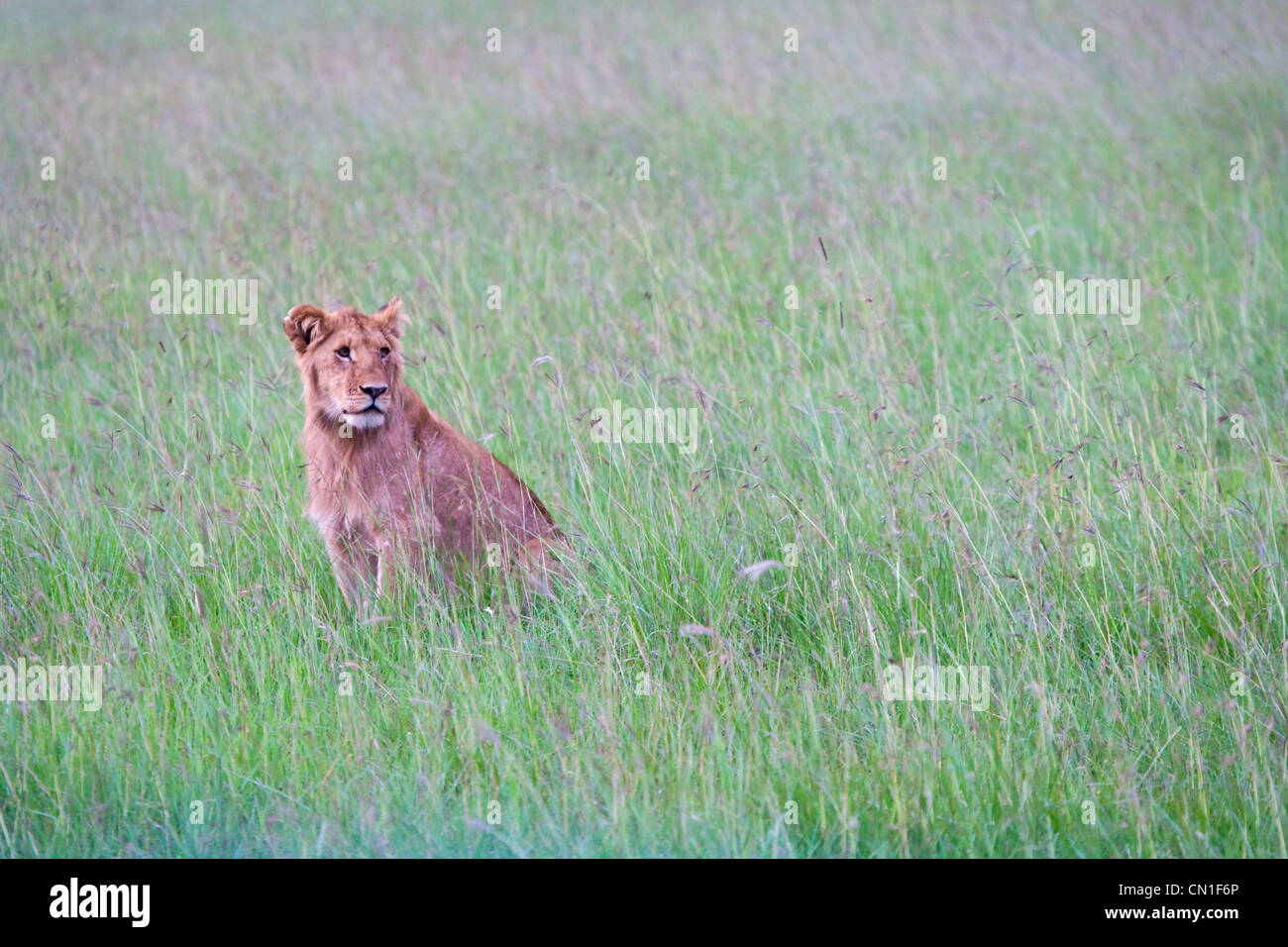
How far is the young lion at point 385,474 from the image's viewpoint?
16.2ft

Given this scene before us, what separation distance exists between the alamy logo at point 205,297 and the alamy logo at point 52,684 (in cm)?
358

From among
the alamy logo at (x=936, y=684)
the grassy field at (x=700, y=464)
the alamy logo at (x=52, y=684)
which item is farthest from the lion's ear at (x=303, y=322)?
the alamy logo at (x=936, y=684)

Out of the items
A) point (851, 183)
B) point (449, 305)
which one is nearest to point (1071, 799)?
point (449, 305)

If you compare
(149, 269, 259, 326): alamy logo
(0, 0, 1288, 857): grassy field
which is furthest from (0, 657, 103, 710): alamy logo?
(149, 269, 259, 326): alamy logo

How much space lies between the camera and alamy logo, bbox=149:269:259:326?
7.58m

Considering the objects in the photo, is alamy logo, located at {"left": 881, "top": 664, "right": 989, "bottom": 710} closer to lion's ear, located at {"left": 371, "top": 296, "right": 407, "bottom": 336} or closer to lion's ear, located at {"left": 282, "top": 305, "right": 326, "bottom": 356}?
lion's ear, located at {"left": 371, "top": 296, "right": 407, "bottom": 336}

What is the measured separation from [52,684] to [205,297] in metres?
4.37

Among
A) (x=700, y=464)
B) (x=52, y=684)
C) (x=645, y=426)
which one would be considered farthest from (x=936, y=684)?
(x=52, y=684)

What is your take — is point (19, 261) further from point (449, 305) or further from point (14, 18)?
point (14, 18)

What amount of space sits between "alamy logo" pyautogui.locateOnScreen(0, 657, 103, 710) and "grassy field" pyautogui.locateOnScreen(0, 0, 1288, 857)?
7 cm

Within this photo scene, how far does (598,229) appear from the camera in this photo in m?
8.69
